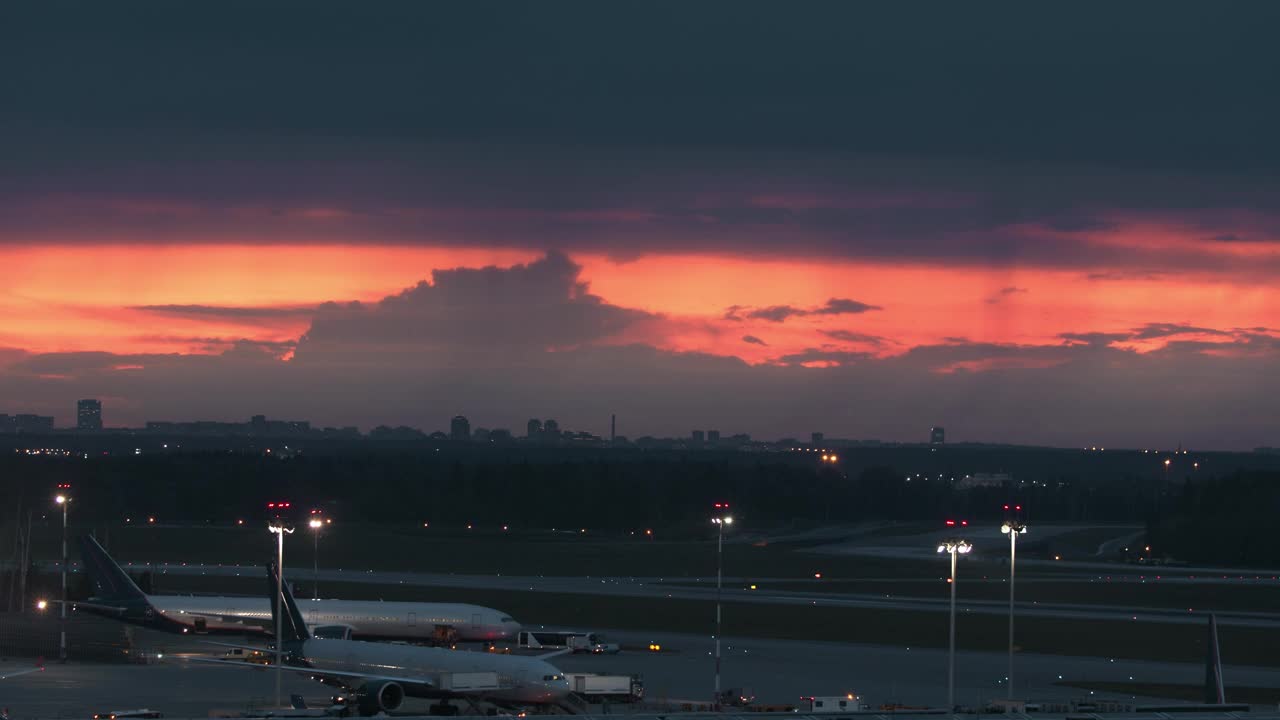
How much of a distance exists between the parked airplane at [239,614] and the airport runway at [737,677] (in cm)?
185

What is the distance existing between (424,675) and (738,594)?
5241 cm

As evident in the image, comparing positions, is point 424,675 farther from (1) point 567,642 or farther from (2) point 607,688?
(1) point 567,642

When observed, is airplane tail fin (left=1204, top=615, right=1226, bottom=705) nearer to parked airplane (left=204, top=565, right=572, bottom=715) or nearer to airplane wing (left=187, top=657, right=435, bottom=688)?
parked airplane (left=204, top=565, right=572, bottom=715)

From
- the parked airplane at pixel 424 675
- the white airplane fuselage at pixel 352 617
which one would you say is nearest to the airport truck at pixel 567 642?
the white airplane fuselage at pixel 352 617

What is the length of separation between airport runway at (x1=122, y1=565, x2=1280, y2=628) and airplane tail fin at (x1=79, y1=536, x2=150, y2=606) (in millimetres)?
37844

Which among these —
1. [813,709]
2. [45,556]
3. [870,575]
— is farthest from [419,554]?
[813,709]

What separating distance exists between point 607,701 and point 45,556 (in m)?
96.8

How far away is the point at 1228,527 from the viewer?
157250 mm

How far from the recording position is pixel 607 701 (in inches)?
2482

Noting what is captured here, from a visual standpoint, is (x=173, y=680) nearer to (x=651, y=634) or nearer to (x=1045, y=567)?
(x=651, y=634)

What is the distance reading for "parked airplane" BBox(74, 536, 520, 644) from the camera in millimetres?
81250

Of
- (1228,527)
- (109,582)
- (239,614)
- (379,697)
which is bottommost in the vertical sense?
(379,697)

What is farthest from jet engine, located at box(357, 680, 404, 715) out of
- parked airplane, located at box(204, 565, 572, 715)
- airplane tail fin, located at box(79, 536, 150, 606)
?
airplane tail fin, located at box(79, 536, 150, 606)

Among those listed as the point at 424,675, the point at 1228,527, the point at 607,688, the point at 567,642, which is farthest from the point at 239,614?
the point at 1228,527
